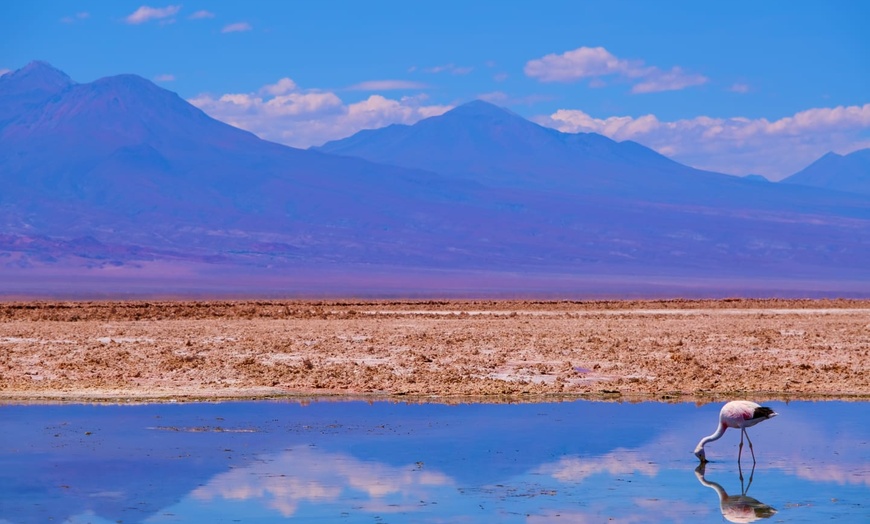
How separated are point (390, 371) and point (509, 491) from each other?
1078cm

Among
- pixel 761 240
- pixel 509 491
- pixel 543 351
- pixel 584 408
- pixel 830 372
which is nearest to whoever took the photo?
pixel 509 491

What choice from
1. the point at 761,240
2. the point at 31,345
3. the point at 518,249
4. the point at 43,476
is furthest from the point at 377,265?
the point at 43,476

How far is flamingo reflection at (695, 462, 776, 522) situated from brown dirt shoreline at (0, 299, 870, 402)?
24.2 ft

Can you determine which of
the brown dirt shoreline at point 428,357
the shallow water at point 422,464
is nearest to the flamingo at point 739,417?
the shallow water at point 422,464

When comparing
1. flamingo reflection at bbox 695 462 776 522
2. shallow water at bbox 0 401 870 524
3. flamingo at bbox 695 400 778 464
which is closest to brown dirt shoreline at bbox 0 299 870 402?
shallow water at bbox 0 401 870 524

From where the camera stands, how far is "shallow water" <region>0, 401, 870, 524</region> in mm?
12039

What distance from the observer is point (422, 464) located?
14.5 m

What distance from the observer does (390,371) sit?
23578 mm

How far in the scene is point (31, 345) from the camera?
1144 inches

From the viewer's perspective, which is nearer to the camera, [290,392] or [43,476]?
[43,476]

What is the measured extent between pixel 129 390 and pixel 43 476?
7436mm

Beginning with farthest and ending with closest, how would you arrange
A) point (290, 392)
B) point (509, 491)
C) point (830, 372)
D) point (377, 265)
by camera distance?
point (377, 265), point (830, 372), point (290, 392), point (509, 491)

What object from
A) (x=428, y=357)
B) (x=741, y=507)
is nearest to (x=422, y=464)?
(x=741, y=507)

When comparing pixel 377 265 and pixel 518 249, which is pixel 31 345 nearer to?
pixel 377 265
